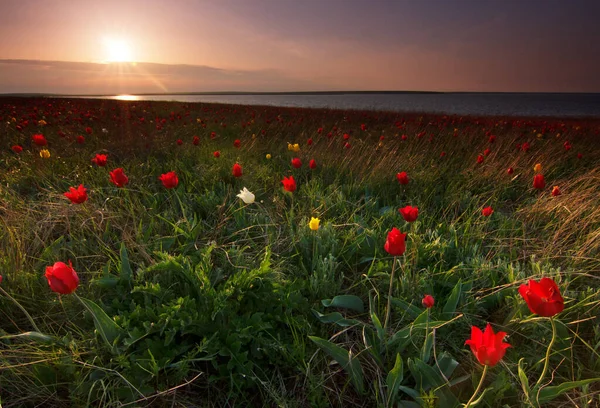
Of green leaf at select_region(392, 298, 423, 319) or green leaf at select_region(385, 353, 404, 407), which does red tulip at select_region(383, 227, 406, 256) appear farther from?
green leaf at select_region(385, 353, 404, 407)

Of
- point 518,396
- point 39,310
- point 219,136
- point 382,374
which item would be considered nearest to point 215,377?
point 382,374

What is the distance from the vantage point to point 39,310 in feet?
6.52

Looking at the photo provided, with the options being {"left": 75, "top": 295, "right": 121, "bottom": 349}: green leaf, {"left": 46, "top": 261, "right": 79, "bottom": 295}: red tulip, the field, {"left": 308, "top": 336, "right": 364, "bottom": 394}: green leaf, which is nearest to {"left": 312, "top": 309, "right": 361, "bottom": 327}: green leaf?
the field

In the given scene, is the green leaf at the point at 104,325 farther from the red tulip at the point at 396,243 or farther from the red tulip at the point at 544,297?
the red tulip at the point at 544,297

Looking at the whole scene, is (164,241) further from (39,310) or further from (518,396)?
(518,396)

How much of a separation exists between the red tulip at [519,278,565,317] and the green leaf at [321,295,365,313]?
937mm

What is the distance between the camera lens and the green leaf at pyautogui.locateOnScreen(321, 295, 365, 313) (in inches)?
77.1

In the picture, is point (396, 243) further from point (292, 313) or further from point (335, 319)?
point (292, 313)

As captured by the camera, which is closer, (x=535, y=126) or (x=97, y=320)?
(x=97, y=320)

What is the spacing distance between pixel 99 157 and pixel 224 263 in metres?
1.72

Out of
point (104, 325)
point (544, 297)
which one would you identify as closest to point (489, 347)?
point (544, 297)

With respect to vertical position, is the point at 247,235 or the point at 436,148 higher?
the point at 436,148

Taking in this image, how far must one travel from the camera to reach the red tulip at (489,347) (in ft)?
3.48

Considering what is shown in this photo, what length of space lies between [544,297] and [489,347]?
1.00 feet
